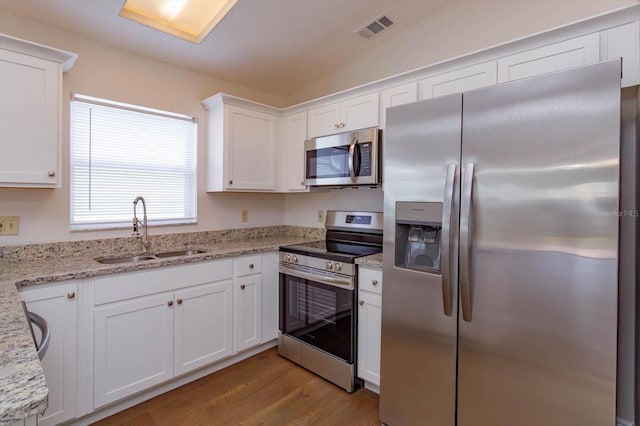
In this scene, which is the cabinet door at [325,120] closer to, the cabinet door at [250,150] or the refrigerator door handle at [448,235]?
the cabinet door at [250,150]

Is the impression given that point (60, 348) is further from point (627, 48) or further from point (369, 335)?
point (627, 48)

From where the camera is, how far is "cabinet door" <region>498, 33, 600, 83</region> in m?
1.61

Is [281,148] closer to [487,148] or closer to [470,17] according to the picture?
[470,17]

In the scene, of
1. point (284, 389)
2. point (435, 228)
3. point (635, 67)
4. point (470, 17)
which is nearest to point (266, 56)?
point (470, 17)

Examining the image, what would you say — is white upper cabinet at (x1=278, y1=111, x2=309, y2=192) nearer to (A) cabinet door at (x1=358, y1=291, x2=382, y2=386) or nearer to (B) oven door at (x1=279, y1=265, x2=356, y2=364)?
(B) oven door at (x1=279, y1=265, x2=356, y2=364)

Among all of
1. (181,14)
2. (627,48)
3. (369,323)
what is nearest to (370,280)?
(369,323)

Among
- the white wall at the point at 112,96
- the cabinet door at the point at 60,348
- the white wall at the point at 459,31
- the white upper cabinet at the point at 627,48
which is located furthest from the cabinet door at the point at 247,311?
the white upper cabinet at the point at 627,48

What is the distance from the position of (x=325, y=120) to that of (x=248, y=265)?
135cm

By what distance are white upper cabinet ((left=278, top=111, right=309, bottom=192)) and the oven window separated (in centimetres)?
88

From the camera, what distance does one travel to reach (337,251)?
96.7 inches

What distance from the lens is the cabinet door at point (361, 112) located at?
2449 mm

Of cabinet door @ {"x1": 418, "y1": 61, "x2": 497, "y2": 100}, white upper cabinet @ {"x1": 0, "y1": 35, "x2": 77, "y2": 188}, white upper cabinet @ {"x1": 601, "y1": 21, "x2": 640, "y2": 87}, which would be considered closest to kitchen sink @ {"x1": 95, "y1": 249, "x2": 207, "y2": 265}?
white upper cabinet @ {"x1": 0, "y1": 35, "x2": 77, "y2": 188}

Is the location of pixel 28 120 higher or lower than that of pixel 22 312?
higher

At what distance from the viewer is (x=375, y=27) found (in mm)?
2678
